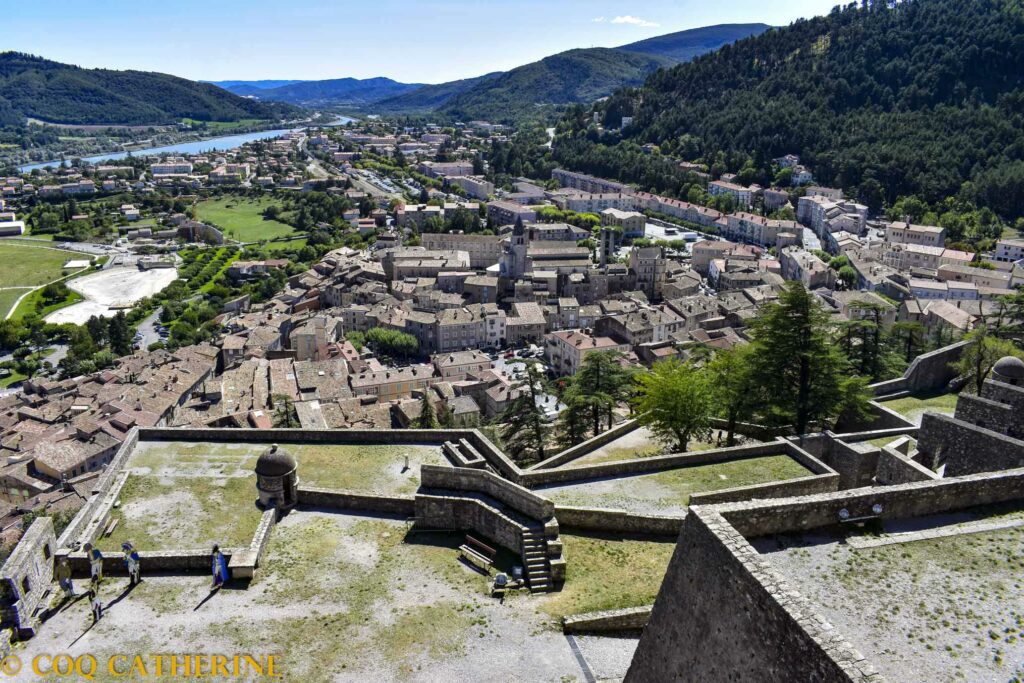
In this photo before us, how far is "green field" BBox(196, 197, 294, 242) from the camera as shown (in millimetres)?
117688

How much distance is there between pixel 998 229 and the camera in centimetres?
8212

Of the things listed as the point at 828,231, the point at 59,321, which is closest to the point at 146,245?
the point at 59,321

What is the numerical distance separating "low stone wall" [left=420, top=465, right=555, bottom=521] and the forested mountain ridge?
98.0 meters

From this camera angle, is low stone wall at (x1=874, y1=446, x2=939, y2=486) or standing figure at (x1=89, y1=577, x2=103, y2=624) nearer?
standing figure at (x1=89, y1=577, x2=103, y2=624)

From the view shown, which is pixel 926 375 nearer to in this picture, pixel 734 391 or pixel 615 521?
pixel 734 391

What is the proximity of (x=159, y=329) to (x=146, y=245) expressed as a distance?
1766 inches

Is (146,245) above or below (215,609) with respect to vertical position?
below

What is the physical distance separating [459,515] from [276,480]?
4493 millimetres

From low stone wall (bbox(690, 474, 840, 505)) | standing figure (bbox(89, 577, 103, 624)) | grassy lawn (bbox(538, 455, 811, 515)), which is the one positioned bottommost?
standing figure (bbox(89, 577, 103, 624))

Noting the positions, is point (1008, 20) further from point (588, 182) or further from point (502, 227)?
point (502, 227)

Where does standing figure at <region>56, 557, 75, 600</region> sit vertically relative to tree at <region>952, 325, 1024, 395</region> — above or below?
below

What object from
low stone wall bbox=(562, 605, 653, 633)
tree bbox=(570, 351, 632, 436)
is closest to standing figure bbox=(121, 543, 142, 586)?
low stone wall bbox=(562, 605, 653, 633)

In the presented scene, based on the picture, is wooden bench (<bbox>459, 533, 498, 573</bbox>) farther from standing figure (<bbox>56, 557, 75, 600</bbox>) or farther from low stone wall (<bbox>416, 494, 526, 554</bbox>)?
standing figure (<bbox>56, 557, 75, 600</bbox>)

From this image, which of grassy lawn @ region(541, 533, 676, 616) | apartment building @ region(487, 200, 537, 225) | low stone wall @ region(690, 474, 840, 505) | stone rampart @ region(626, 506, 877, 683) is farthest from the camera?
apartment building @ region(487, 200, 537, 225)
